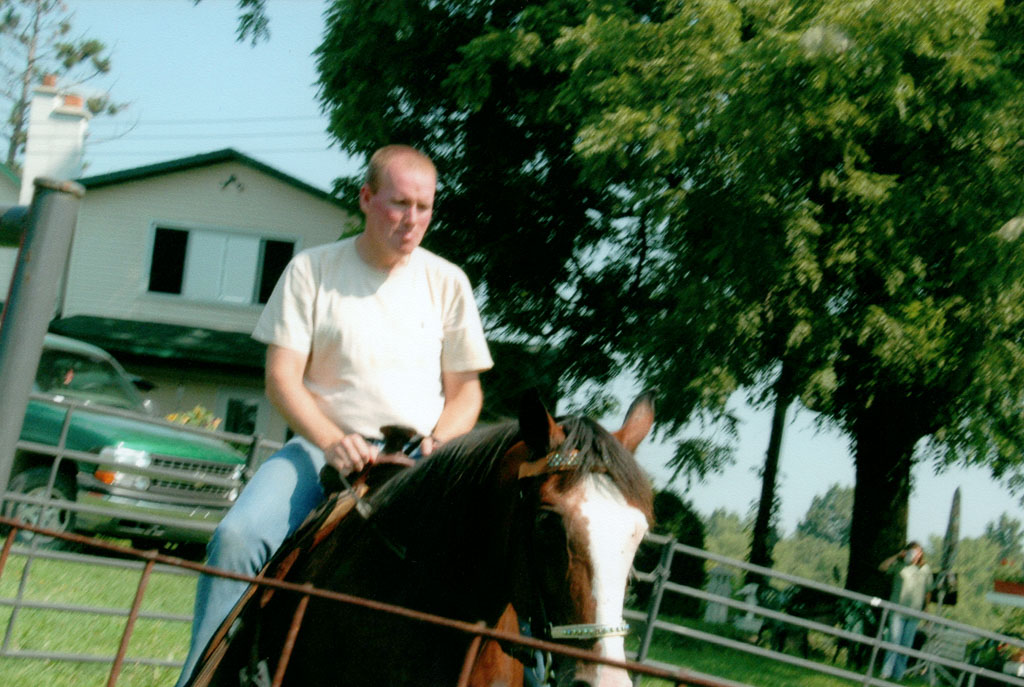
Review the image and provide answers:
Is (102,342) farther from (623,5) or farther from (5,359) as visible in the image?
(5,359)

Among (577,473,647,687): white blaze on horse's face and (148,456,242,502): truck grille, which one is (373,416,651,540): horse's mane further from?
(148,456,242,502): truck grille

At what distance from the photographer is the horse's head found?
2676mm

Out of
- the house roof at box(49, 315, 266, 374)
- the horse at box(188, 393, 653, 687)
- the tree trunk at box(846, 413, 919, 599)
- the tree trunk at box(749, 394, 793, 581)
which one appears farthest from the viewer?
the house roof at box(49, 315, 266, 374)

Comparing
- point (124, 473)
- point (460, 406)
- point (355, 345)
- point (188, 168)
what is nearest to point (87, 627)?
point (124, 473)

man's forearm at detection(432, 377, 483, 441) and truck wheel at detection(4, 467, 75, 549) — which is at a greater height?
man's forearm at detection(432, 377, 483, 441)

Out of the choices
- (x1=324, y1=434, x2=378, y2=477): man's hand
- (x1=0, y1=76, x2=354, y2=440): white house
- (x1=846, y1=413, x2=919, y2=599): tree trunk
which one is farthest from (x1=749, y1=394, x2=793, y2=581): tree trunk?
(x1=324, y1=434, x2=378, y2=477): man's hand

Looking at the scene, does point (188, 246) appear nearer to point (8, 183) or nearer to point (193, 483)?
point (8, 183)

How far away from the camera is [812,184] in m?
13.9

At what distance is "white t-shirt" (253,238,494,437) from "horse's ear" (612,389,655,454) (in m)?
0.66

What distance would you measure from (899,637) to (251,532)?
14.8m

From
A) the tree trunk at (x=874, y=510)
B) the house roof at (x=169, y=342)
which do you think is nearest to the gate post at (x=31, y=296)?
the tree trunk at (x=874, y=510)

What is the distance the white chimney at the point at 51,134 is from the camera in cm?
2908

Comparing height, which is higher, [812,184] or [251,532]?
[812,184]

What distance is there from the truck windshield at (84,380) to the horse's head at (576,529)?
10.9m
